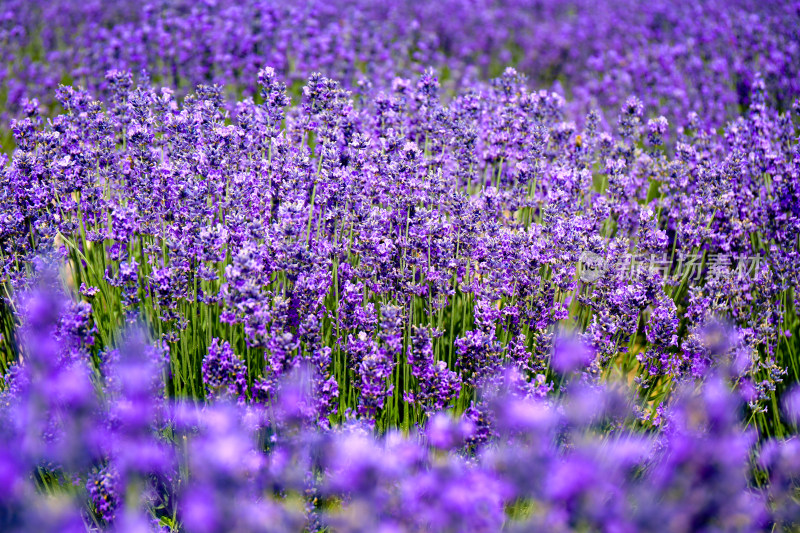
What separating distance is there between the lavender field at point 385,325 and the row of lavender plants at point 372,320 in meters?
0.02

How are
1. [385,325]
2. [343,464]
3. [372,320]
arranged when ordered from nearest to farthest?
[343,464]
[385,325]
[372,320]

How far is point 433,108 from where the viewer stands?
3.52 m

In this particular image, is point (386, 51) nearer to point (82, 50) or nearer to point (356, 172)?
point (82, 50)

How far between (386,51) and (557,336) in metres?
4.97

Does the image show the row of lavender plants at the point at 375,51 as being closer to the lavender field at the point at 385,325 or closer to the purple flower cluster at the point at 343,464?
the lavender field at the point at 385,325

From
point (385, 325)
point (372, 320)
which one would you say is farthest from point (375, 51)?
point (385, 325)

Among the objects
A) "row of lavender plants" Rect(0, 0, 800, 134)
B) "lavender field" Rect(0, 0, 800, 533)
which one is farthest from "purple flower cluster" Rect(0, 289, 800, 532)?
"row of lavender plants" Rect(0, 0, 800, 134)

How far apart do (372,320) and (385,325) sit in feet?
1.25

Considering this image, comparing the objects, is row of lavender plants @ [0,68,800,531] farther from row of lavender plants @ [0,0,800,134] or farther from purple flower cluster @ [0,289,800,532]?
row of lavender plants @ [0,0,800,134]

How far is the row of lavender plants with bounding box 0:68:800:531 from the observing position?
154cm

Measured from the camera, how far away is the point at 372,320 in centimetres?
256

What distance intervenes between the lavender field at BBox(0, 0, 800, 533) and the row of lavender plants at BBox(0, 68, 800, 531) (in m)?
0.02

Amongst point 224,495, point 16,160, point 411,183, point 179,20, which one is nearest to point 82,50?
point 179,20

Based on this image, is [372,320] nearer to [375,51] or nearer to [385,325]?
[385,325]
